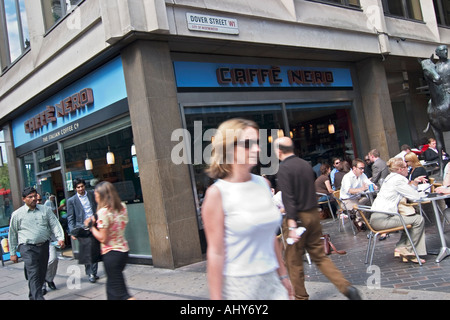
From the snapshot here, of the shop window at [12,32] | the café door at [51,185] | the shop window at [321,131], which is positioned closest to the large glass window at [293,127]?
the shop window at [321,131]

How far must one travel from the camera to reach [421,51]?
45.6 ft

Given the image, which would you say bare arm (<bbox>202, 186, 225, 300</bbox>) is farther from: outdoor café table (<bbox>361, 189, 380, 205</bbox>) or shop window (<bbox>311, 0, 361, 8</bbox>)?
shop window (<bbox>311, 0, 361, 8</bbox>)

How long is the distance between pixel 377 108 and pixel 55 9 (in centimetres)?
→ 948

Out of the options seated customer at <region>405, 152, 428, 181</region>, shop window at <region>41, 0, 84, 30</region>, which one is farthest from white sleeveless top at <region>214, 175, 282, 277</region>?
shop window at <region>41, 0, 84, 30</region>

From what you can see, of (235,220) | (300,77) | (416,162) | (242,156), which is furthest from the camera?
(300,77)

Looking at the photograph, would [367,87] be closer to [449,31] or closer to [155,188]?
[449,31]

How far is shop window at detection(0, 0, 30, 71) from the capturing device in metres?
12.4

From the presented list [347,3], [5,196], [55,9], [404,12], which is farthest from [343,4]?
[5,196]

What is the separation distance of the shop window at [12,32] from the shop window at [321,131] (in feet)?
26.9

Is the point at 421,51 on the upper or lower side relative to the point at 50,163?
upper

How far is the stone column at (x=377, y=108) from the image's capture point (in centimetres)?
1243

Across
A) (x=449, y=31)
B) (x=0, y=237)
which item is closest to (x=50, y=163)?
(x=0, y=237)

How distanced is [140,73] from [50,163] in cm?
559
